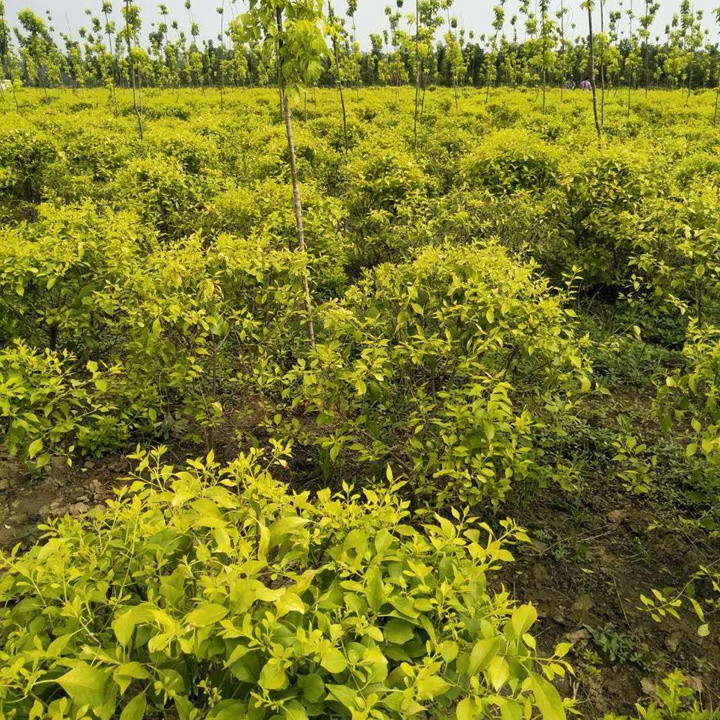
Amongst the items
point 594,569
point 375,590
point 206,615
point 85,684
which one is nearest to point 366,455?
point 594,569

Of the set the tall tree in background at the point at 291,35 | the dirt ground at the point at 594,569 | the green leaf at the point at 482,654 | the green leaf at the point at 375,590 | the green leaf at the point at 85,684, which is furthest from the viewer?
the tall tree in background at the point at 291,35

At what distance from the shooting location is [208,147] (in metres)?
9.73

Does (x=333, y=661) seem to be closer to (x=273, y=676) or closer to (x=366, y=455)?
(x=273, y=676)

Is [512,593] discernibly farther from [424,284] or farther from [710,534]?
[424,284]

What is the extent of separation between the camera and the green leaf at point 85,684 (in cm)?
120

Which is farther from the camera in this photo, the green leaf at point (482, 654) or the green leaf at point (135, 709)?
the green leaf at point (482, 654)

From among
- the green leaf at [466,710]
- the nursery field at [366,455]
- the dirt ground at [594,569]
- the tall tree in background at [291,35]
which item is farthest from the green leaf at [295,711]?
the tall tree in background at [291,35]

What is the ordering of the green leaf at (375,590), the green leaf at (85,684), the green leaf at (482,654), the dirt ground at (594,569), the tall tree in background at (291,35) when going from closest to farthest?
1. the green leaf at (85,684)
2. the green leaf at (482,654)
3. the green leaf at (375,590)
4. the dirt ground at (594,569)
5. the tall tree in background at (291,35)

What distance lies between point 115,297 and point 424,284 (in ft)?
7.11

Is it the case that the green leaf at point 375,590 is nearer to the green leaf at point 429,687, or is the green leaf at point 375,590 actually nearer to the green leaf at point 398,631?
the green leaf at point 398,631

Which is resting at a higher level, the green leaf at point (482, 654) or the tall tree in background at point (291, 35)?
the tall tree in background at point (291, 35)

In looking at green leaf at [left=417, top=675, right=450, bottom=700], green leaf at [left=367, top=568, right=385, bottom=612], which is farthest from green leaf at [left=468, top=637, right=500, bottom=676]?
green leaf at [left=367, top=568, right=385, bottom=612]

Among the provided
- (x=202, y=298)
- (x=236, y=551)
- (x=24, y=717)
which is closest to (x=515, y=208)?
(x=202, y=298)

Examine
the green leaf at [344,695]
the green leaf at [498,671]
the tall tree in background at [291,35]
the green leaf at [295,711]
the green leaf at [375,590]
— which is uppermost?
the tall tree in background at [291,35]
